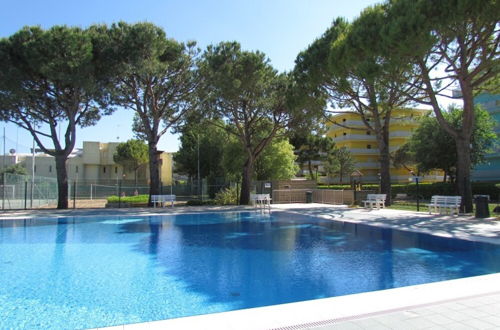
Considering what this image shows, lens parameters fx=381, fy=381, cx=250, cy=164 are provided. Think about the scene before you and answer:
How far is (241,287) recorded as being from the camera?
6820mm

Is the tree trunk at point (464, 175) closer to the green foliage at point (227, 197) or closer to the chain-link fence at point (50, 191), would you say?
the green foliage at point (227, 197)

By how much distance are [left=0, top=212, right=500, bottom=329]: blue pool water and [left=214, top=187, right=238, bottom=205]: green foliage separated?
428 inches

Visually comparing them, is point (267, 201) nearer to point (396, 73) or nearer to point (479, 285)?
point (396, 73)

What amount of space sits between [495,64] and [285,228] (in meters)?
10.7

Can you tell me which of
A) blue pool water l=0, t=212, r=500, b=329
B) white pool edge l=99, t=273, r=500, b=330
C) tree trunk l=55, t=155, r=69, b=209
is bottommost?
blue pool water l=0, t=212, r=500, b=329

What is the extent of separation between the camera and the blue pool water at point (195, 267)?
597 centimetres

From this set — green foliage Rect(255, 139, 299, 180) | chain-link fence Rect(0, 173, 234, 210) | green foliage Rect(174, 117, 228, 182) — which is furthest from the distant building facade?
chain-link fence Rect(0, 173, 234, 210)

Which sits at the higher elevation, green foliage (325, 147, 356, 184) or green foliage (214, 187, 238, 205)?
green foliage (325, 147, 356, 184)

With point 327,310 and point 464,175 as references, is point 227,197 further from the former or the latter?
point 327,310

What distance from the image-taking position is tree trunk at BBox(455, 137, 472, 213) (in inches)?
653

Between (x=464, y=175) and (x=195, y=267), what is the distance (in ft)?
44.3

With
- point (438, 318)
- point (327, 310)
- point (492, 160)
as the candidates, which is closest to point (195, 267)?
point (327, 310)

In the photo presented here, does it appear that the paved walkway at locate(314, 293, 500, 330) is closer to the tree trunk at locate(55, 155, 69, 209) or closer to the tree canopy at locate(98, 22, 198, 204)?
the tree canopy at locate(98, 22, 198, 204)

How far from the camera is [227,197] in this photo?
1003 inches
